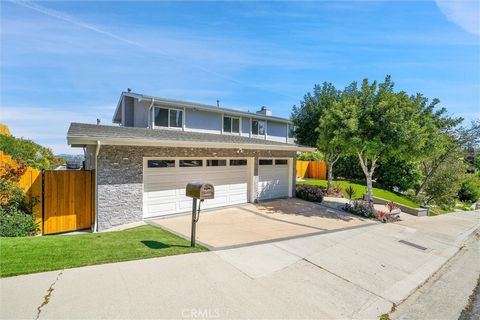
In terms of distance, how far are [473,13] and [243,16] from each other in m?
7.83

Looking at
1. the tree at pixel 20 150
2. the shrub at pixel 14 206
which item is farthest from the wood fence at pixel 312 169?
the shrub at pixel 14 206

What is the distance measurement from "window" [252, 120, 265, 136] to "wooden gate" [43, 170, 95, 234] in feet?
58.4

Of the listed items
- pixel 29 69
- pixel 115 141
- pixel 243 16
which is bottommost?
pixel 115 141

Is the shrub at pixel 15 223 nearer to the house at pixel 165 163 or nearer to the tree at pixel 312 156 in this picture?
the house at pixel 165 163

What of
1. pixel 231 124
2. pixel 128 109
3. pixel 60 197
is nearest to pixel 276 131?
pixel 231 124

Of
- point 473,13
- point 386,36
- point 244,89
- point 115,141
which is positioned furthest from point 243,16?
point 244,89

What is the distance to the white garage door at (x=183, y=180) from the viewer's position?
9.75 meters

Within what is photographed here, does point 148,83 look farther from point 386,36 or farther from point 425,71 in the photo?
point 425,71

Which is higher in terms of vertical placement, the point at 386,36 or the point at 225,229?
the point at 386,36

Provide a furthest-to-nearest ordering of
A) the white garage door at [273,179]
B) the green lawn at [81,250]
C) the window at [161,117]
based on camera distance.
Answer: the window at [161,117] → the white garage door at [273,179] → the green lawn at [81,250]

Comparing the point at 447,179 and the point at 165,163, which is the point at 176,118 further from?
the point at 447,179

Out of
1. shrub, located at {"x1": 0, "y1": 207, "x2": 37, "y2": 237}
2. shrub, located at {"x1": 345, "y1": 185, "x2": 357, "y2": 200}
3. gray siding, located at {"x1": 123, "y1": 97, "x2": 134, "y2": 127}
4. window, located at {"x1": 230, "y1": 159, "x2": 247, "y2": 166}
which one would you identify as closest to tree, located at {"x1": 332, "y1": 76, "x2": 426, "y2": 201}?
window, located at {"x1": 230, "y1": 159, "x2": 247, "y2": 166}

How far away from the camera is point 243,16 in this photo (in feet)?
34.2

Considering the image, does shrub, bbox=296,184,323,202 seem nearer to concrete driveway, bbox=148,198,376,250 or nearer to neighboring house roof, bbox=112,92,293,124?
concrete driveway, bbox=148,198,376,250
